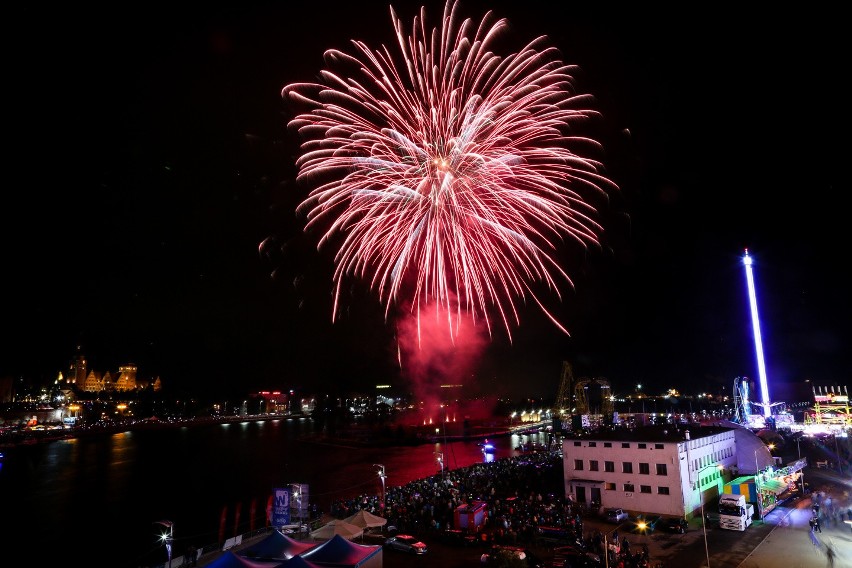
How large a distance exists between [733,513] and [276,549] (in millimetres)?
15838

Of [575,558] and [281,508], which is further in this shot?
[281,508]

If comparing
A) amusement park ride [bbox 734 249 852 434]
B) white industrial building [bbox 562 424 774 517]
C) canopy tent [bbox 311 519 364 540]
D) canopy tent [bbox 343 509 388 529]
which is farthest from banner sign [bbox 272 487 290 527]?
amusement park ride [bbox 734 249 852 434]

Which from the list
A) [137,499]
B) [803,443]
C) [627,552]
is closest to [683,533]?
[627,552]

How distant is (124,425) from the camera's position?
121m

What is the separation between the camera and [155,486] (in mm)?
47375

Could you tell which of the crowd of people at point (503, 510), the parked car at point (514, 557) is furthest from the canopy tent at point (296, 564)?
the crowd of people at point (503, 510)

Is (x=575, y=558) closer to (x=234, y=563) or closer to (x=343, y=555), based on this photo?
(x=343, y=555)

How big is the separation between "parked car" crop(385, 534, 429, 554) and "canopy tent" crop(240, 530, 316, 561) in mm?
3432

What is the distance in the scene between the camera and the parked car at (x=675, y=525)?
756 inches

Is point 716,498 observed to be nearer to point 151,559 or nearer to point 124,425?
point 151,559

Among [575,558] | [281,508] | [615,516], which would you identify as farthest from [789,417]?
[281,508]

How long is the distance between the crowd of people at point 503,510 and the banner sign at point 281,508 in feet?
9.99

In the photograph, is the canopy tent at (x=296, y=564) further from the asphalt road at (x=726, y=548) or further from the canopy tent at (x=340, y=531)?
the canopy tent at (x=340, y=531)

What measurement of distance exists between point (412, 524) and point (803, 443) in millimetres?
35951
